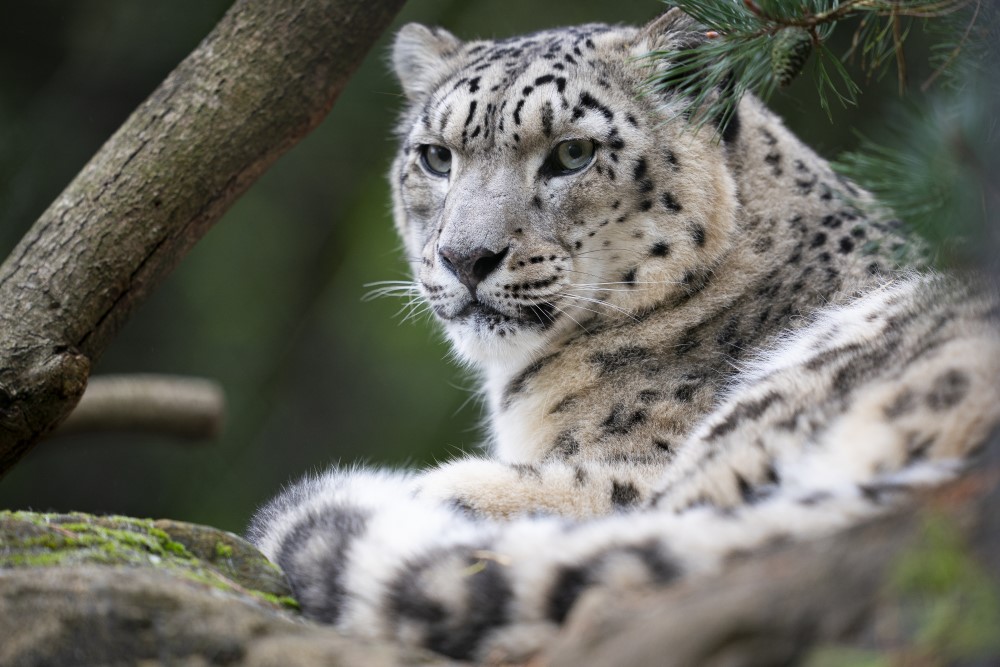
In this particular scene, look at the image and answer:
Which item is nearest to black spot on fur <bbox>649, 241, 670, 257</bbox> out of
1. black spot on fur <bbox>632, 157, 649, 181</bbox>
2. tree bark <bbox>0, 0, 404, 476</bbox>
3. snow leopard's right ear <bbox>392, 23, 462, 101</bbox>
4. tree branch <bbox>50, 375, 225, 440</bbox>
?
black spot on fur <bbox>632, 157, 649, 181</bbox>

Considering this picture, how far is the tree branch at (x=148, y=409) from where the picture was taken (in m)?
4.66

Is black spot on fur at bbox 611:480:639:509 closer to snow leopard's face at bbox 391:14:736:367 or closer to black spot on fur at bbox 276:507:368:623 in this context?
snow leopard's face at bbox 391:14:736:367

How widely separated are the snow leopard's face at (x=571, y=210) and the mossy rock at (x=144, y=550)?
1105 mm

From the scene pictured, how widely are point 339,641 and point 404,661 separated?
0.12m

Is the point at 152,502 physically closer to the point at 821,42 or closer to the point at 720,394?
the point at 720,394

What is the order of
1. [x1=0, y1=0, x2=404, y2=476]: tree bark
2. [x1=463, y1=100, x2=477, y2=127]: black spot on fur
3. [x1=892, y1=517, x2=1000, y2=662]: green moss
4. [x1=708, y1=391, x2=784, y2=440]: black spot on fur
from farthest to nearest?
1. [x1=463, y1=100, x2=477, y2=127]: black spot on fur
2. [x1=0, y1=0, x2=404, y2=476]: tree bark
3. [x1=708, y1=391, x2=784, y2=440]: black spot on fur
4. [x1=892, y1=517, x2=1000, y2=662]: green moss

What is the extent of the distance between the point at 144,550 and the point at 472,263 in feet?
4.02

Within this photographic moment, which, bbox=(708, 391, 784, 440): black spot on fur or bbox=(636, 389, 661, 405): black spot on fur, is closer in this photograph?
bbox=(708, 391, 784, 440): black spot on fur

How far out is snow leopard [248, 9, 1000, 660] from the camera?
1.69m

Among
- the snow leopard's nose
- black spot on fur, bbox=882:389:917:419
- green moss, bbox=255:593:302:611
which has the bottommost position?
green moss, bbox=255:593:302:611

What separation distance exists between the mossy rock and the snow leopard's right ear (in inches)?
79.1

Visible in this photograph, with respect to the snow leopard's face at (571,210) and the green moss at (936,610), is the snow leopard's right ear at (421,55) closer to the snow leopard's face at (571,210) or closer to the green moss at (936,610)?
the snow leopard's face at (571,210)

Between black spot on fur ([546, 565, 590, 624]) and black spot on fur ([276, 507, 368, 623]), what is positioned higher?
black spot on fur ([546, 565, 590, 624])

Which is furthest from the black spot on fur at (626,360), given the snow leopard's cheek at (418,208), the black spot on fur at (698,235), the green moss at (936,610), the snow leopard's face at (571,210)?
the green moss at (936,610)
